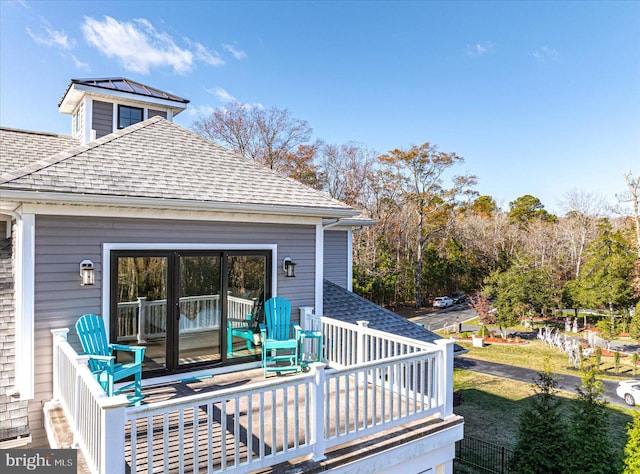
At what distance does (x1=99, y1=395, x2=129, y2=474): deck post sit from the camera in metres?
2.62

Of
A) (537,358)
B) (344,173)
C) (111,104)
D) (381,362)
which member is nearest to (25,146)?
(111,104)

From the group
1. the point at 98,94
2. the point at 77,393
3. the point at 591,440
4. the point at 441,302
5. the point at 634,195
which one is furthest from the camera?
the point at 441,302

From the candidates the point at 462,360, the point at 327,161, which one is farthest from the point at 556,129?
the point at 462,360

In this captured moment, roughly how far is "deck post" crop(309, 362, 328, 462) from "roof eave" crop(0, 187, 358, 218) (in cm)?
285

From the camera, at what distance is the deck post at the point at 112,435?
8.59ft

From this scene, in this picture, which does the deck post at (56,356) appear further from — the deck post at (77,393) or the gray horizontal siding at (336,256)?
the gray horizontal siding at (336,256)

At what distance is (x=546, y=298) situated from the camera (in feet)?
73.5

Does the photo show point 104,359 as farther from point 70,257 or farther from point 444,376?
→ point 444,376

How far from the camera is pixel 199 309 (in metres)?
5.62

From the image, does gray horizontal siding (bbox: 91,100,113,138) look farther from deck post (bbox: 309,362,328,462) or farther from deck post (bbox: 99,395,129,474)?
deck post (bbox: 309,362,328,462)

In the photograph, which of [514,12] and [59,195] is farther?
[514,12]

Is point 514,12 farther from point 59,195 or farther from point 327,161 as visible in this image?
point 59,195

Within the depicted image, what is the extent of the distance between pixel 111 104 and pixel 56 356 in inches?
257

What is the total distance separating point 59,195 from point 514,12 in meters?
19.1
